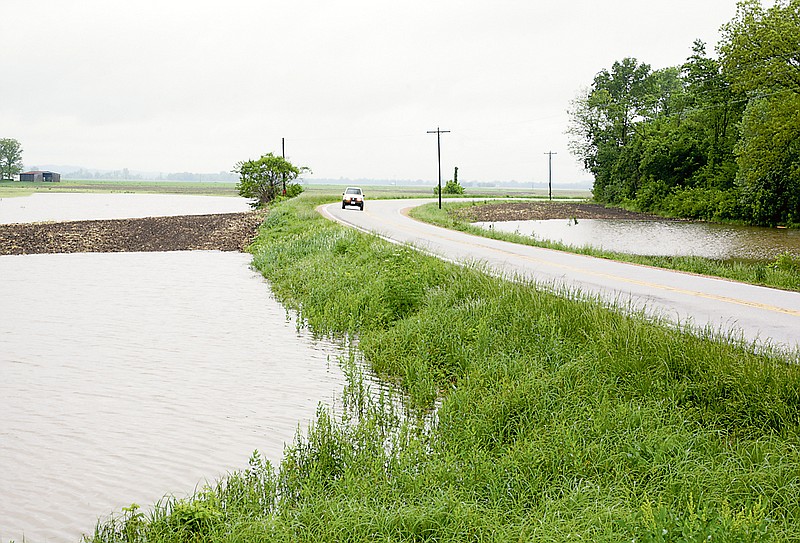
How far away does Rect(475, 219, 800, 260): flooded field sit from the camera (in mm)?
30141

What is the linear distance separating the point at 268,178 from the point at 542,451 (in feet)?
211

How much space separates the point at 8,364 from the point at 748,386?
11.5 meters

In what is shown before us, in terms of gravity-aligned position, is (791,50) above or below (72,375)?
above

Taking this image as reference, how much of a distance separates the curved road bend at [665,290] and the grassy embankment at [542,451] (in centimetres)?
141

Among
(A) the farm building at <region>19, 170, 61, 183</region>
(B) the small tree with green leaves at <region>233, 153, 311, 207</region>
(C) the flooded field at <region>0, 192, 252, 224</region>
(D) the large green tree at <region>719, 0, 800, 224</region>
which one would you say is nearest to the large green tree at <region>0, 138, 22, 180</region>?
(A) the farm building at <region>19, 170, 61, 183</region>

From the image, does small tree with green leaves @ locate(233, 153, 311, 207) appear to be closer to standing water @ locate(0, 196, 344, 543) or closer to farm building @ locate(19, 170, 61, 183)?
standing water @ locate(0, 196, 344, 543)

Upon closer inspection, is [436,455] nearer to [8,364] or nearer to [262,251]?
[8,364]

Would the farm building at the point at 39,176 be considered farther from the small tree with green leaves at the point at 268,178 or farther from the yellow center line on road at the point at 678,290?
the yellow center line on road at the point at 678,290

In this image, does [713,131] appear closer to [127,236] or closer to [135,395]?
[127,236]

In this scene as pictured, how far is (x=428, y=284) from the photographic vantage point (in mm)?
15406

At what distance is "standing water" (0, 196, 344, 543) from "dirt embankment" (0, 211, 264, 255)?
15.9 m

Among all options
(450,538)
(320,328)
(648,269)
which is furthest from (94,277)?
(450,538)

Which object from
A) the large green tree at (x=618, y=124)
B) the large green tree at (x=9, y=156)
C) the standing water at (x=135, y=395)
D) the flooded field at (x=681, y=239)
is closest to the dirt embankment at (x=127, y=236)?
the flooded field at (x=681, y=239)

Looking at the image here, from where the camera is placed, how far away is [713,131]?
6831cm
